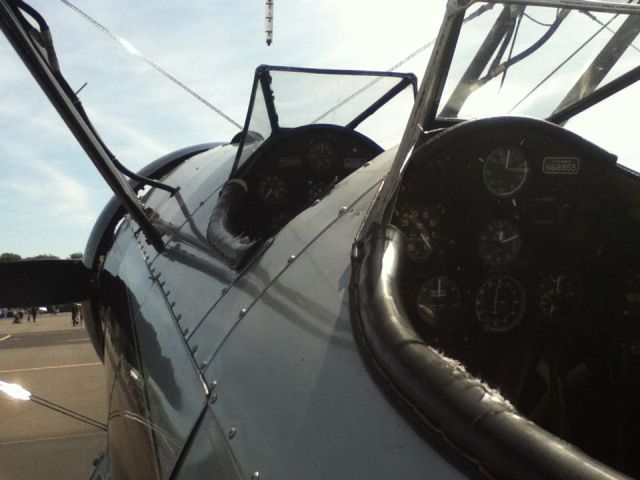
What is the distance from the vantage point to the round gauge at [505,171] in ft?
8.88

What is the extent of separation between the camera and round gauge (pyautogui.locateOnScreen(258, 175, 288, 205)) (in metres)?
4.18

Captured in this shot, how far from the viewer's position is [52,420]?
339 inches

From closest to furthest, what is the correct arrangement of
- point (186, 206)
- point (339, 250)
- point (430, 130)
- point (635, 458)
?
point (339, 250), point (430, 130), point (635, 458), point (186, 206)

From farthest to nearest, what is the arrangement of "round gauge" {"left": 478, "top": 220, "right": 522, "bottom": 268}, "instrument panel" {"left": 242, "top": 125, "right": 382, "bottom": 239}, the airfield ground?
1. the airfield ground
2. "instrument panel" {"left": 242, "top": 125, "right": 382, "bottom": 239}
3. "round gauge" {"left": 478, "top": 220, "right": 522, "bottom": 268}

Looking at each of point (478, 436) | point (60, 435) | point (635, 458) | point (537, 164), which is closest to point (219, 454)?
point (478, 436)

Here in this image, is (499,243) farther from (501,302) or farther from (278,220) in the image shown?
(278,220)

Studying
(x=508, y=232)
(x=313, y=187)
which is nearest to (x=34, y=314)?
(x=313, y=187)

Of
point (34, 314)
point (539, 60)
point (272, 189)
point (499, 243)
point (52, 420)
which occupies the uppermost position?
point (34, 314)

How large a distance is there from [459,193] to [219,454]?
1.41m

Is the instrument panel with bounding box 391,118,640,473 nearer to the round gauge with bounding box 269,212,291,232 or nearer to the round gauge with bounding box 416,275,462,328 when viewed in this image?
the round gauge with bounding box 416,275,462,328

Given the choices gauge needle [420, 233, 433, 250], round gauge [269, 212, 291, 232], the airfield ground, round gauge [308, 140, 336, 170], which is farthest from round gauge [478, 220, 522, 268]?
the airfield ground

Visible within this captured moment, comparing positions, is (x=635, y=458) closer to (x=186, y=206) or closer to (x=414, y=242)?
(x=414, y=242)

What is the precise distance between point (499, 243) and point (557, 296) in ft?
1.22

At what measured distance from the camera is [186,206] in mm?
4246
